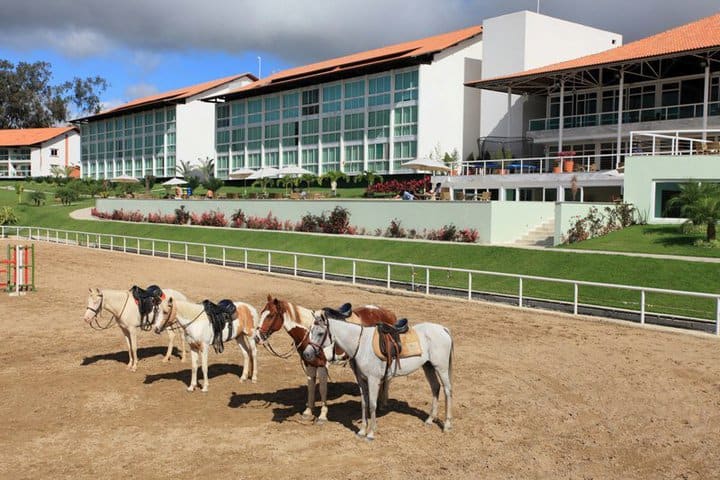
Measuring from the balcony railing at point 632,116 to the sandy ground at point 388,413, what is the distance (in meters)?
27.2

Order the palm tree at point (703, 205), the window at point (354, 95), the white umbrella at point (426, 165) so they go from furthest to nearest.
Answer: the window at point (354, 95) → the white umbrella at point (426, 165) → the palm tree at point (703, 205)

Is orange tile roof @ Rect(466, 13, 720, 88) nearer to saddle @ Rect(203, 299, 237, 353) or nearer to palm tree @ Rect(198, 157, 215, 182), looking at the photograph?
saddle @ Rect(203, 299, 237, 353)

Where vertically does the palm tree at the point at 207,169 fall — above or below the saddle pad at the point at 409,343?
above

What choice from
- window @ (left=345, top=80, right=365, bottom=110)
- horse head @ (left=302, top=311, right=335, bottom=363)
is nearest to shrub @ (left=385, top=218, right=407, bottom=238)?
window @ (left=345, top=80, right=365, bottom=110)

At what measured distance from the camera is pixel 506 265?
2439 cm

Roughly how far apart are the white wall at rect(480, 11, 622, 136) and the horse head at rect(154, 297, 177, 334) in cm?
3953

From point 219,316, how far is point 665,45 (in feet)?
114

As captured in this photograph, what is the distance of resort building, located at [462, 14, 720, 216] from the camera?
112 ft

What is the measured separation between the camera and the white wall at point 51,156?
→ 105 metres

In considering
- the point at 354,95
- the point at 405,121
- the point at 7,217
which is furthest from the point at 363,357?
the point at 7,217

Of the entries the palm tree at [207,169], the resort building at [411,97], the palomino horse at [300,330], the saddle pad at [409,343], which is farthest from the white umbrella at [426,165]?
the palm tree at [207,169]

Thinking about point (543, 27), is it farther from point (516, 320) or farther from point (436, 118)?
point (516, 320)

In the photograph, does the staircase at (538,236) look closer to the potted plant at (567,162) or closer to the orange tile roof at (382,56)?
the potted plant at (567,162)

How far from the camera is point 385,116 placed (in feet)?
171
